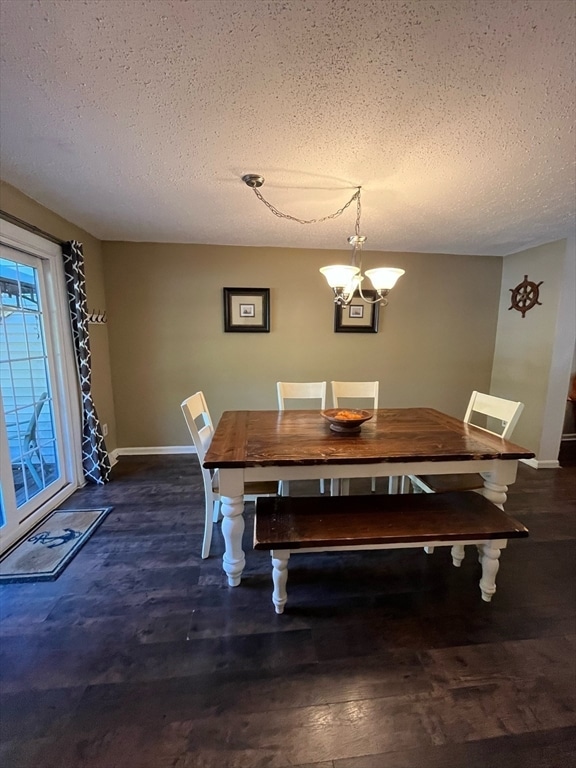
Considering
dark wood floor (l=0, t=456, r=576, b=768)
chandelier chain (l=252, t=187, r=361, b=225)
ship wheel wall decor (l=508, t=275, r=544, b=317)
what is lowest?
dark wood floor (l=0, t=456, r=576, b=768)

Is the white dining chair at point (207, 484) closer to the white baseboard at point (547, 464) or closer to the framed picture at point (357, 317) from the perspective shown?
the framed picture at point (357, 317)

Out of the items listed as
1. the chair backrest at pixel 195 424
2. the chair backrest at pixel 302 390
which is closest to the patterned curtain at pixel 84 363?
the chair backrest at pixel 195 424

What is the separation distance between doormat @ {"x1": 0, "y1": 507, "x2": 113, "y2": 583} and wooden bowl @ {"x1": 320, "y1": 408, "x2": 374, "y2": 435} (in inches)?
70.8

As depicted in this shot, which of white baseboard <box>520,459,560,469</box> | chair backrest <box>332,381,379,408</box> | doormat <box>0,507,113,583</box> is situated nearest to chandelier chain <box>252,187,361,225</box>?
chair backrest <box>332,381,379,408</box>

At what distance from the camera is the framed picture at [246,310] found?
3.51 meters

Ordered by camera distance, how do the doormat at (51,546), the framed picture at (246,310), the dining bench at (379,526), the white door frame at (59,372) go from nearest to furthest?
1. the dining bench at (379,526)
2. the doormat at (51,546)
3. the white door frame at (59,372)
4. the framed picture at (246,310)

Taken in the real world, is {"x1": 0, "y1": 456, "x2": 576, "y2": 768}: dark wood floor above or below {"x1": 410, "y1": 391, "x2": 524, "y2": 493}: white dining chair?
below

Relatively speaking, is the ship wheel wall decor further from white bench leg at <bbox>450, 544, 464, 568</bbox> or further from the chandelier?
white bench leg at <bbox>450, 544, 464, 568</bbox>

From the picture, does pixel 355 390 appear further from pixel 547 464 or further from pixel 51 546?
pixel 51 546

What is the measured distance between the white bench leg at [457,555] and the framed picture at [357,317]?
238 centimetres

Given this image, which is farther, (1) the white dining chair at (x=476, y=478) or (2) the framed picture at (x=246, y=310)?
(2) the framed picture at (x=246, y=310)

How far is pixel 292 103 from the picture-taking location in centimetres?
133

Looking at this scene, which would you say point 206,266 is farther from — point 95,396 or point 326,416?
point 326,416

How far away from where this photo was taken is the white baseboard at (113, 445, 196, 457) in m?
3.64
